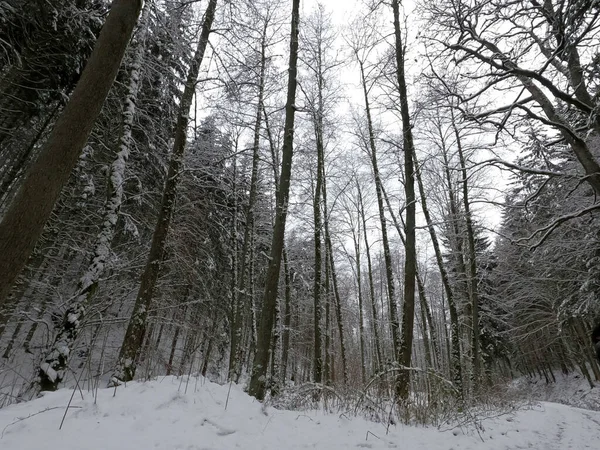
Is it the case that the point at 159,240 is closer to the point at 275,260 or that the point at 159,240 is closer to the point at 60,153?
the point at 275,260

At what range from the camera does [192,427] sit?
3.24 meters

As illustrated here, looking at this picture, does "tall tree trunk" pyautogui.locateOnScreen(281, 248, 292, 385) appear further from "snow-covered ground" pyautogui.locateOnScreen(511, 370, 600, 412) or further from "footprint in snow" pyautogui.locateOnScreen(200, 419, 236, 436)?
"snow-covered ground" pyautogui.locateOnScreen(511, 370, 600, 412)

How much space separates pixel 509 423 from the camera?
20.9 ft

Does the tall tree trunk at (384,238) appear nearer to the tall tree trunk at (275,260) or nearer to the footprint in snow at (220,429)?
the tall tree trunk at (275,260)

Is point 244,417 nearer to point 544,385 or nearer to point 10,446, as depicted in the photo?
point 10,446

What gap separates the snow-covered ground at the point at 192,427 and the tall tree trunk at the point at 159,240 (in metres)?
1.82

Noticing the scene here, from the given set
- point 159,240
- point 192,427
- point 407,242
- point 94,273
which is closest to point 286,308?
point 407,242

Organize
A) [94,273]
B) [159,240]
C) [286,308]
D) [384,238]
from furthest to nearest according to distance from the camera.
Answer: [286,308] < [384,238] < [159,240] < [94,273]

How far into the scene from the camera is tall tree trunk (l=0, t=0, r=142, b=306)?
275cm

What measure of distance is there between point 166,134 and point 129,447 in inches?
418

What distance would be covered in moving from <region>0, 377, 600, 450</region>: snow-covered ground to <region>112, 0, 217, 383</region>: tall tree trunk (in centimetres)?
182

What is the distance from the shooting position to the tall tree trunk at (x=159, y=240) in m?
5.93

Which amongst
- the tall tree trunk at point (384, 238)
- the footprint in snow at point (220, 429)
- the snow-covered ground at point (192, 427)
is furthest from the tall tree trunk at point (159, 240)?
the tall tree trunk at point (384, 238)

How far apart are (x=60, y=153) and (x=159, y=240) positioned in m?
3.82
